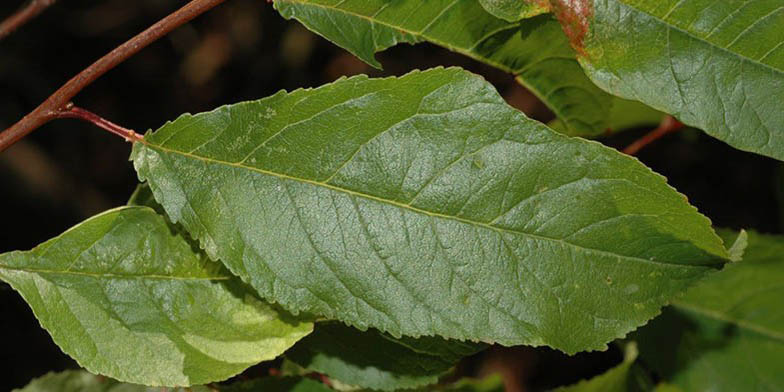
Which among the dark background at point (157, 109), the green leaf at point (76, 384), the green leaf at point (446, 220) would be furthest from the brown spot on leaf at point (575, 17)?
the dark background at point (157, 109)

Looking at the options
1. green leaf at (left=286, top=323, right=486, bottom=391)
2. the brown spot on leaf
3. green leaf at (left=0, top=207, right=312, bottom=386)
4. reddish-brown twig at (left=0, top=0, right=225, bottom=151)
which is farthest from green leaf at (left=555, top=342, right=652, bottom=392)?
reddish-brown twig at (left=0, top=0, right=225, bottom=151)

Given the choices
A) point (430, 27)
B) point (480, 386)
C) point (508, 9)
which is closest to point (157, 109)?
point (480, 386)

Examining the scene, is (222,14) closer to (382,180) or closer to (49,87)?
(49,87)

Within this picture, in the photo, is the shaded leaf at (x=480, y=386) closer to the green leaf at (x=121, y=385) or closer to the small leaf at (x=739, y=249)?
the green leaf at (x=121, y=385)

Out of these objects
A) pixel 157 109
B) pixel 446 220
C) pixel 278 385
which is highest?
pixel 157 109

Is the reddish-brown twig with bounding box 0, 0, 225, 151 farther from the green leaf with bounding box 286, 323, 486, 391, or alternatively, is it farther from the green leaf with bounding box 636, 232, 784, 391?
the green leaf with bounding box 636, 232, 784, 391

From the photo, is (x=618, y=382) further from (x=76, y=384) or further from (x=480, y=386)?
(x=76, y=384)
